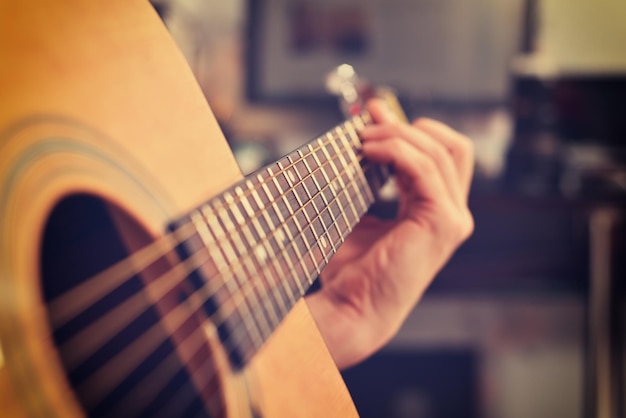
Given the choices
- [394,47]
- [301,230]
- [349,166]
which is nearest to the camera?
[301,230]

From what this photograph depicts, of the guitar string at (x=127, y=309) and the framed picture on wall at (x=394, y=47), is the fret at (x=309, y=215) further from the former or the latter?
the framed picture on wall at (x=394, y=47)

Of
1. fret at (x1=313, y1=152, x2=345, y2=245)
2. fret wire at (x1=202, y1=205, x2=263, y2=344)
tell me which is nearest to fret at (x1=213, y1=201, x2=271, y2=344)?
fret wire at (x1=202, y1=205, x2=263, y2=344)

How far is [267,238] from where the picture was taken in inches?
11.7

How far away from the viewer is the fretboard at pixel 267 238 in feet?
0.82

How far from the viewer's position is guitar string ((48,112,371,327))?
0.74ft

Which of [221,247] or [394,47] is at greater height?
[221,247]

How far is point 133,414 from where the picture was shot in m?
0.24

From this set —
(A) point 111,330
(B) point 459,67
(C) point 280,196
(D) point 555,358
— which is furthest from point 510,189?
(A) point 111,330

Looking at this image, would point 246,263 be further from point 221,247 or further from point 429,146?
point 429,146

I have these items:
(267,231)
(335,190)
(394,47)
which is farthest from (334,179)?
(394,47)

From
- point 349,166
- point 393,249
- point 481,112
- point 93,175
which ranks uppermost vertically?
point 93,175

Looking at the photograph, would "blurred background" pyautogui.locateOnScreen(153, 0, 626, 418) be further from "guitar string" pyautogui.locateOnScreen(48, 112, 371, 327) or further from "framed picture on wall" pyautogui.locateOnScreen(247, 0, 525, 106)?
"guitar string" pyautogui.locateOnScreen(48, 112, 371, 327)

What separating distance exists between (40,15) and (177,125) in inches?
3.3

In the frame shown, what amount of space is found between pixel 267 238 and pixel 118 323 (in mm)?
85
